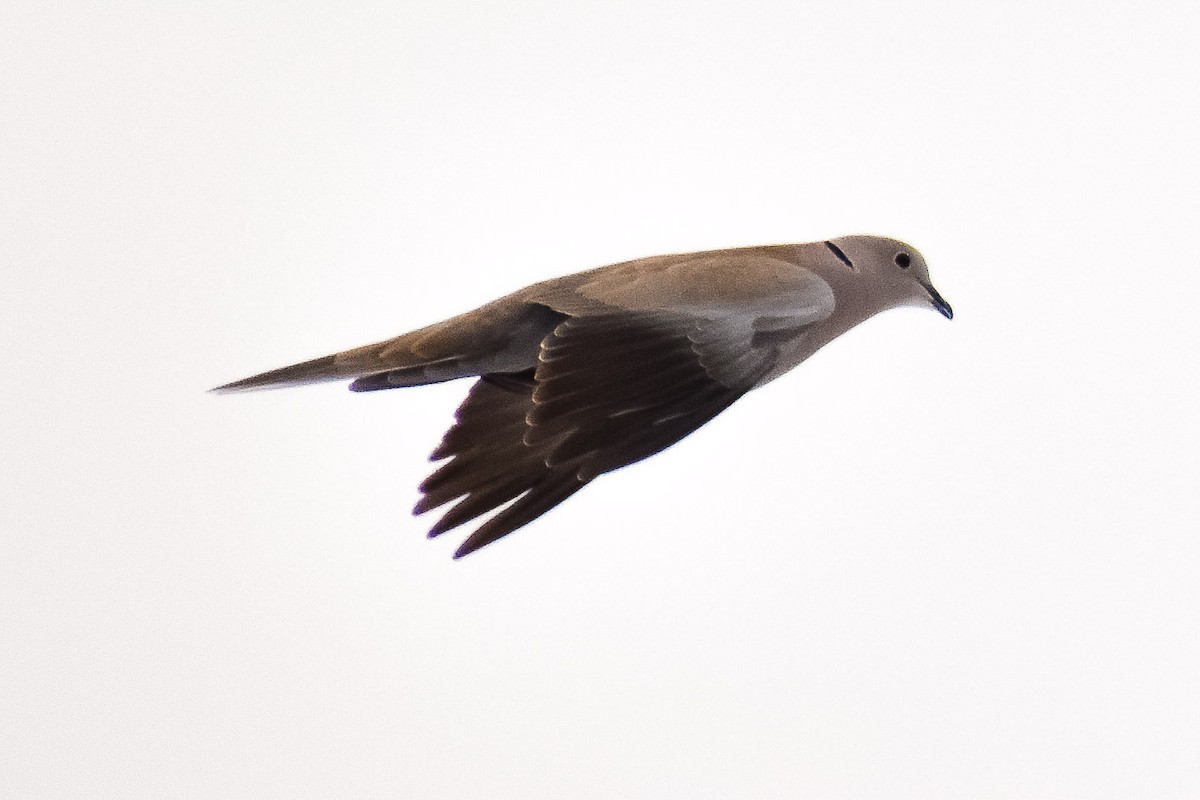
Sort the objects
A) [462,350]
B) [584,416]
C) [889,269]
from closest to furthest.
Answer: [584,416], [462,350], [889,269]

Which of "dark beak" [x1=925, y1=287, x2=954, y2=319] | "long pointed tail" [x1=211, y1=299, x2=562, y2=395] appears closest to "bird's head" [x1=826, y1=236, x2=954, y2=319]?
"dark beak" [x1=925, y1=287, x2=954, y2=319]

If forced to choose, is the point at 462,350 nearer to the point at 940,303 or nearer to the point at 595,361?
the point at 595,361

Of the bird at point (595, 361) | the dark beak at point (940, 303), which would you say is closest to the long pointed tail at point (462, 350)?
the bird at point (595, 361)

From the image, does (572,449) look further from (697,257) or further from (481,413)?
(697,257)

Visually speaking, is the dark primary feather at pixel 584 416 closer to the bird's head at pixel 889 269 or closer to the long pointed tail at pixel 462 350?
the long pointed tail at pixel 462 350

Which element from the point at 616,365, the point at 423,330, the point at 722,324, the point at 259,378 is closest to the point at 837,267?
the point at 722,324

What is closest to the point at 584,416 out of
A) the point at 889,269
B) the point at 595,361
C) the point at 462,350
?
the point at 595,361
